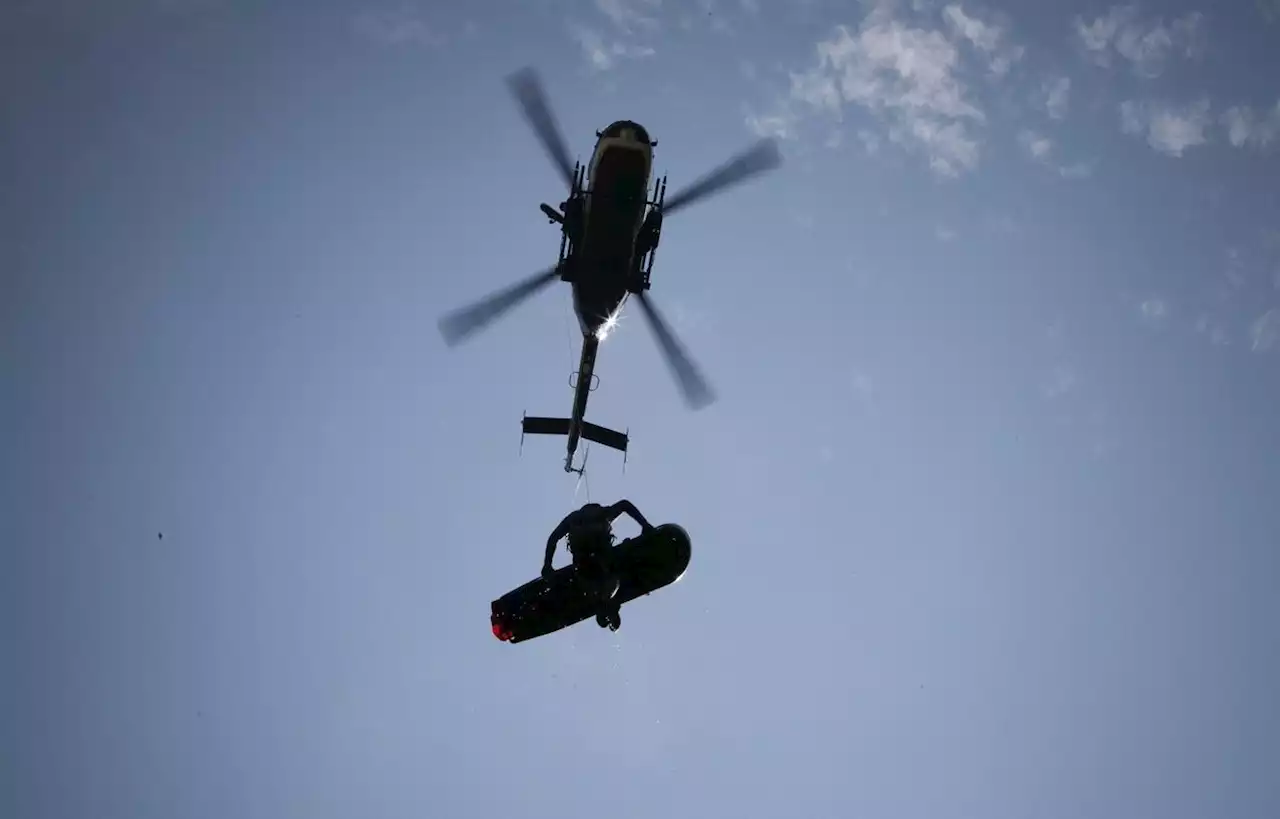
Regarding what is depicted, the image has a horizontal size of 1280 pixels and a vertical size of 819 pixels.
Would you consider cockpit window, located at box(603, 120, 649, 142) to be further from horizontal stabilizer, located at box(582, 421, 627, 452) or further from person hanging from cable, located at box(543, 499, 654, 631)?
person hanging from cable, located at box(543, 499, 654, 631)

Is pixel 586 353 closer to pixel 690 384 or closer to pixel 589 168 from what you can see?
pixel 690 384

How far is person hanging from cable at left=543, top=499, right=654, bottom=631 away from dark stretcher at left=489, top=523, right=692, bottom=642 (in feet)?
0.40

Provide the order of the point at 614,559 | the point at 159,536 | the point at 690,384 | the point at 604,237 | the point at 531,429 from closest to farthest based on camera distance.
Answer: the point at 614,559 → the point at 604,237 → the point at 690,384 → the point at 531,429 → the point at 159,536

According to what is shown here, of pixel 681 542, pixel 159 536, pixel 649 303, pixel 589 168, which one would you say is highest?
pixel 159 536

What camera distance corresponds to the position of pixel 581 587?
12.8 m

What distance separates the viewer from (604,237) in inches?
655

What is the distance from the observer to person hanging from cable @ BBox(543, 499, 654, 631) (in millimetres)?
12602

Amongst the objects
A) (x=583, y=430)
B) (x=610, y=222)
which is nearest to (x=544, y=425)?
(x=583, y=430)

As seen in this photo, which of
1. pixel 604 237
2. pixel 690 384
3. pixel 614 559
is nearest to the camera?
pixel 614 559

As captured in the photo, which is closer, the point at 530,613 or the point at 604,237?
the point at 530,613

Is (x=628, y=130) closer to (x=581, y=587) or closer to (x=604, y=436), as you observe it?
(x=604, y=436)

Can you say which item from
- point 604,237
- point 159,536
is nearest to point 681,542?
point 604,237

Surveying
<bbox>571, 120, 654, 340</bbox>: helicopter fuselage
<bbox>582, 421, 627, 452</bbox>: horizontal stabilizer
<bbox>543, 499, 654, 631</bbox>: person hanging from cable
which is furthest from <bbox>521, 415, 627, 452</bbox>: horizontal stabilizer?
<bbox>543, 499, 654, 631</bbox>: person hanging from cable

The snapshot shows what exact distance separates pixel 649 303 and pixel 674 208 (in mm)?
2054
